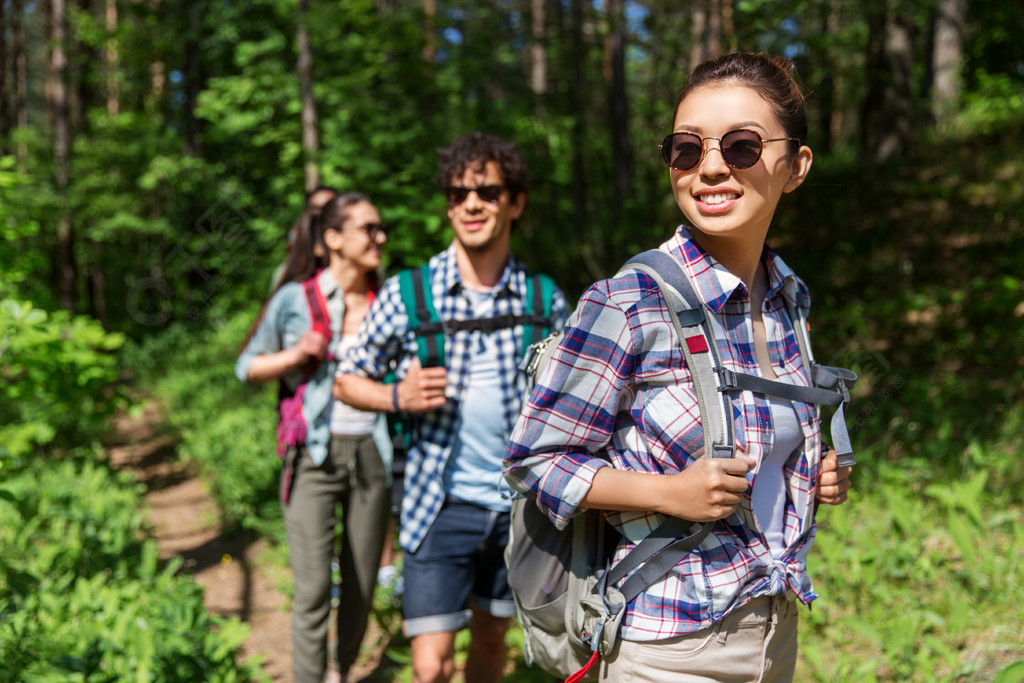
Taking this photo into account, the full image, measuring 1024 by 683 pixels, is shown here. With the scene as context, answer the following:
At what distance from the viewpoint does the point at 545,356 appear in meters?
1.65

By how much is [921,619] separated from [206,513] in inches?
198

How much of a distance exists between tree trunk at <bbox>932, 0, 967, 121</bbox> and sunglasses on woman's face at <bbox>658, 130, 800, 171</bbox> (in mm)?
9857

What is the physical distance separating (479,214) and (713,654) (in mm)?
1585

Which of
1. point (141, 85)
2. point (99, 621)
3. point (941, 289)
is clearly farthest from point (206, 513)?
point (141, 85)

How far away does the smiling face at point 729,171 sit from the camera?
4.80ft

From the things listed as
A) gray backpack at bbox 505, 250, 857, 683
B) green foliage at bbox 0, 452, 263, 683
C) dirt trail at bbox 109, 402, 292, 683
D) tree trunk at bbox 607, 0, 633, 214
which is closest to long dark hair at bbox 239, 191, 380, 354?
green foliage at bbox 0, 452, 263, 683

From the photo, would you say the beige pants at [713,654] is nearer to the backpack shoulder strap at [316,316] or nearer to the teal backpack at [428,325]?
the teal backpack at [428,325]

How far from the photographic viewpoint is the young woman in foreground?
142 centimetres

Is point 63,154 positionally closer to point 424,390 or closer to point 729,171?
point 424,390

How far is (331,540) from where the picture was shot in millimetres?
3281

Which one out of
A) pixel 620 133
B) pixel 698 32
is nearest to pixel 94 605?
pixel 698 32

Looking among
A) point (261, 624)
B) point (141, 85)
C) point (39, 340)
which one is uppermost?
point (141, 85)

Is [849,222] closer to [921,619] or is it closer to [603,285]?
[921,619]

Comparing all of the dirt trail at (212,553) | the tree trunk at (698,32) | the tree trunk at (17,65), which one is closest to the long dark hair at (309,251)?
the dirt trail at (212,553)
